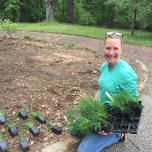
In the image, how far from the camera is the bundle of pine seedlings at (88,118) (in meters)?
4.88

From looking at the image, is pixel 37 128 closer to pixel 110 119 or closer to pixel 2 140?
pixel 2 140

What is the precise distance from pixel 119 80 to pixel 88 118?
0.53 m

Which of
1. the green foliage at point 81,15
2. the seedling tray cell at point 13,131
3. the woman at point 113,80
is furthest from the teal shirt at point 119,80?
the green foliage at point 81,15

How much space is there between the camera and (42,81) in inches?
283

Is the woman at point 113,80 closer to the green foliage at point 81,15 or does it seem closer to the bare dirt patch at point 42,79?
the bare dirt patch at point 42,79

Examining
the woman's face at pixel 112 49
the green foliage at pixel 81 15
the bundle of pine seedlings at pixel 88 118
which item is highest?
the woman's face at pixel 112 49

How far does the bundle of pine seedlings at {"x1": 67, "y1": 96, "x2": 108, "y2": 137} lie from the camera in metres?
4.88

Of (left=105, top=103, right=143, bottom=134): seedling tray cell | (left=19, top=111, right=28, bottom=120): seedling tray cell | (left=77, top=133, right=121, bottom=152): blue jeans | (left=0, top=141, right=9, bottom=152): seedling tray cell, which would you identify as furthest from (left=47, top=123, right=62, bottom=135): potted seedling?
(left=105, top=103, right=143, bottom=134): seedling tray cell

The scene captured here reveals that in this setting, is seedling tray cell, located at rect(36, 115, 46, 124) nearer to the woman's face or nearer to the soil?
the soil

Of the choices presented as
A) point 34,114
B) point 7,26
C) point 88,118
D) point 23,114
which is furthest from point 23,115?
point 7,26

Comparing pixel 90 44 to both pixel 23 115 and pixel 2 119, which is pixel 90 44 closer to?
pixel 23 115

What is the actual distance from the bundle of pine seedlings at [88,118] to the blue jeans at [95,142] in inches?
3.0

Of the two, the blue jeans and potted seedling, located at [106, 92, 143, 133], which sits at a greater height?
potted seedling, located at [106, 92, 143, 133]

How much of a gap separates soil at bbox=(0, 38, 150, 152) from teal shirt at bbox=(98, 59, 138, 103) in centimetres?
87
